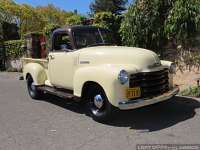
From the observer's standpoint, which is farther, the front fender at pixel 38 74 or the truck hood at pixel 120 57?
the front fender at pixel 38 74

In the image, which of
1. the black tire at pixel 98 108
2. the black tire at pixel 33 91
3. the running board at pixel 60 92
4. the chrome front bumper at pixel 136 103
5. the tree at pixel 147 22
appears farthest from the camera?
the tree at pixel 147 22

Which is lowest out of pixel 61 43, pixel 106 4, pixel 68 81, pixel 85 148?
pixel 85 148

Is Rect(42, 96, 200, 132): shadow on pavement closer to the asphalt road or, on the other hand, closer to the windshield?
the asphalt road

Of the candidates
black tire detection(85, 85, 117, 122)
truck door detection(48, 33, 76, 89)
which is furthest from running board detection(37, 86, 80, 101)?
black tire detection(85, 85, 117, 122)

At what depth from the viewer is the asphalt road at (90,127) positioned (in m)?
6.58

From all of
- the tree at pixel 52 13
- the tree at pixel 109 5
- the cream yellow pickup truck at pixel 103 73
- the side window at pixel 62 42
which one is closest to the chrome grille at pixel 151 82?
the cream yellow pickup truck at pixel 103 73

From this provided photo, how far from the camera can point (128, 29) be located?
40.9 ft

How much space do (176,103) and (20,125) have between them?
3437mm

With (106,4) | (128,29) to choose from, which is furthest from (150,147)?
(106,4)

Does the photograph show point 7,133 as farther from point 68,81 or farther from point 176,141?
point 176,141

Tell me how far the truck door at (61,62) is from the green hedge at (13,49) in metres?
10.2

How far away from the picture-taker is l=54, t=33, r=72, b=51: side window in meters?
8.98

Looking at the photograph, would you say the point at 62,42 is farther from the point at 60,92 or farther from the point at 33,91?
the point at 33,91

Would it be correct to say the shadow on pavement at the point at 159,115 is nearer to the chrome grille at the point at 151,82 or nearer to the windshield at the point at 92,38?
the chrome grille at the point at 151,82
